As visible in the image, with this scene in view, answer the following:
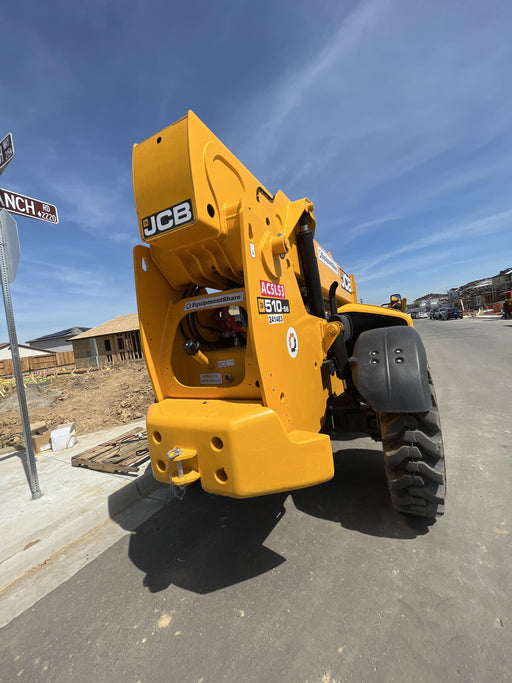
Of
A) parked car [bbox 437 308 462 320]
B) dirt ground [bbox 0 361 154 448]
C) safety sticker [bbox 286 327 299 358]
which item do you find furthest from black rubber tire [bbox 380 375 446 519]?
parked car [bbox 437 308 462 320]

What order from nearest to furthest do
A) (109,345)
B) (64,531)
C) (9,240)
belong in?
(64,531) → (9,240) → (109,345)

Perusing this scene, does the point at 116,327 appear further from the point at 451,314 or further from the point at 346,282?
the point at 451,314

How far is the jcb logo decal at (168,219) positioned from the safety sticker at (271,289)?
65 cm

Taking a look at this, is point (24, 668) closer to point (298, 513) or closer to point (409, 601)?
point (298, 513)

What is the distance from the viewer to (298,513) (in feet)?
10.1

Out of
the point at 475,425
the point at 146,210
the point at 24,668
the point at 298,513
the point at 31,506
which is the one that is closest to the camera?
the point at 24,668

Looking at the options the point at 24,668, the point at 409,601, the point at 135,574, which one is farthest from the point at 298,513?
the point at 24,668

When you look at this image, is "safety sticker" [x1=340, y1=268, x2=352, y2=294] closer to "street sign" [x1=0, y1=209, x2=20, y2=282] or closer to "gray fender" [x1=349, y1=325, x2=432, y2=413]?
"gray fender" [x1=349, y1=325, x2=432, y2=413]

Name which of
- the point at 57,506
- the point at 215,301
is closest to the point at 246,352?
the point at 215,301

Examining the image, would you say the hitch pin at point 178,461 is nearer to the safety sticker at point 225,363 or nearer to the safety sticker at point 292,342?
the safety sticker at point 225,363

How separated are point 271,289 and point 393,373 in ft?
3.75

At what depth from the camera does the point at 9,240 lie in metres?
3.78

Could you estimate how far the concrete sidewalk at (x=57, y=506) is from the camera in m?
2.93

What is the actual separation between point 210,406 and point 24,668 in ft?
6.00
